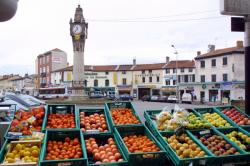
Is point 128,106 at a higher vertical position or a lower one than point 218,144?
higher

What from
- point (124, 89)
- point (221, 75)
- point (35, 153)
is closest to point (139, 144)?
point (35, 153)

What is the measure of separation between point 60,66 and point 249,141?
7737 cm

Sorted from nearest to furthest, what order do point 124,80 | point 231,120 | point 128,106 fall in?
point 231,120 < point 128,106 < point 124,80

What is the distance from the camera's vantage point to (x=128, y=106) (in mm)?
7789

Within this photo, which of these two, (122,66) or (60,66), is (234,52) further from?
(60,66)

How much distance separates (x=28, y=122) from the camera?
645 centimetres

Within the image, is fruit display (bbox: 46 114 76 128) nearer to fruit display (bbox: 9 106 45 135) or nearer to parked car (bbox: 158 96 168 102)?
fruit display (bbox: 9 106 45 135)

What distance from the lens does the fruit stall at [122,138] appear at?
5.17 m

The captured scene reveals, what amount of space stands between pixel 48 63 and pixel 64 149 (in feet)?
253

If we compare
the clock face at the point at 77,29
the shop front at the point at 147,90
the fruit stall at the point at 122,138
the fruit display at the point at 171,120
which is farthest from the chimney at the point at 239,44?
the fruit display at the point at 171,120

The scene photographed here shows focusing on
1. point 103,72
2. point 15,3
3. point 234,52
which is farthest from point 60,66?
point 15,3

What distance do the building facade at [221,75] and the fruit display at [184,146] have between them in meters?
37.7

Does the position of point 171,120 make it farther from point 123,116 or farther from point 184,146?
point 123,116

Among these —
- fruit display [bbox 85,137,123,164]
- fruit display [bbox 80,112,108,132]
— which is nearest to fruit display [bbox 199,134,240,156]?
fruit display [bbox 85,137,123,164]
